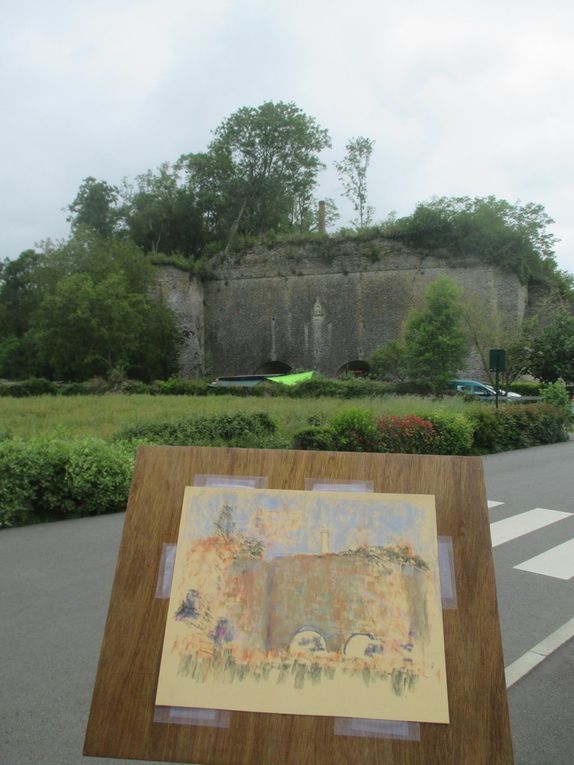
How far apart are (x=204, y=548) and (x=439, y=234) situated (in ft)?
126

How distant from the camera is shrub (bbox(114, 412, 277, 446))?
35.0 ft

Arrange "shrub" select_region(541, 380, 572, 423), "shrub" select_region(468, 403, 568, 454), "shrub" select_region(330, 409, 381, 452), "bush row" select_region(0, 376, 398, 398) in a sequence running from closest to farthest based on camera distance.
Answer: "shrub" select_region(330, 409, 381, 452), "shrub" select_region(468, 403, 568, 454), "shrub" select_region(541, 380, 572, 423), "bush row" select_region(0, 376, 398, 398)

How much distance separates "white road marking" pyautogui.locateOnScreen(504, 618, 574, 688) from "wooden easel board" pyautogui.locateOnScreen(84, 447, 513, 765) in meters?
1.90

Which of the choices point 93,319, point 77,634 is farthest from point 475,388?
point 77,634

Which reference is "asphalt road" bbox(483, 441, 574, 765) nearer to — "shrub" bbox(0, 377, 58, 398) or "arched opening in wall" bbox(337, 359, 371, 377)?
"shrub" bbox(0, 377, 58, 398)

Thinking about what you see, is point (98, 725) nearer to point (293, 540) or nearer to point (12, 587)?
point (293, 540)

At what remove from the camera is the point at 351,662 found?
1.87 metres

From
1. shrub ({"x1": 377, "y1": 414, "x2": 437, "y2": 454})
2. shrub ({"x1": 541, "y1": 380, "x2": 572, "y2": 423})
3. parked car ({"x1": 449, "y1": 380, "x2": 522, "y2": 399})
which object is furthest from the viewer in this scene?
parked car ({"x1": 449, "y1": 380, "x2": 522, "y2": 399})

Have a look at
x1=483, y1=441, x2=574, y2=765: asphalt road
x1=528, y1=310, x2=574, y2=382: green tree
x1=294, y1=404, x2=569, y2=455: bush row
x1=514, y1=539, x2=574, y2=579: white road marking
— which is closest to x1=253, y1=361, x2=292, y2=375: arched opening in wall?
x1=528, y1=310, x2=574, y2=382: green tree

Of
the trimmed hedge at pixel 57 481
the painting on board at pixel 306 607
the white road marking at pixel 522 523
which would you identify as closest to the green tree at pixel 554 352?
the white road marking at pixel 522 523

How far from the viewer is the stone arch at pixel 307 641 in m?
1.89

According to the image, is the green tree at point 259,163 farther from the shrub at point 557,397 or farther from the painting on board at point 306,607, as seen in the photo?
the painting on board at point 306,607

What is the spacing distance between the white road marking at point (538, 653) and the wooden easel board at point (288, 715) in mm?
1900

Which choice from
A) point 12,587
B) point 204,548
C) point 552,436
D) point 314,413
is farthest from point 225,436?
point 552,436
